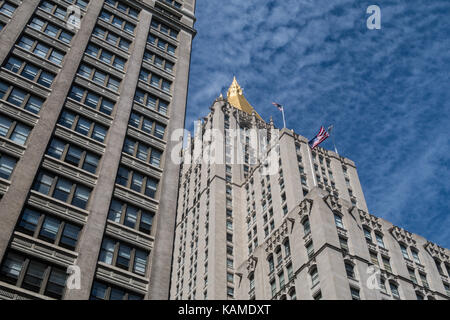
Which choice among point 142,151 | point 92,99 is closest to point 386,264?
point 142,151

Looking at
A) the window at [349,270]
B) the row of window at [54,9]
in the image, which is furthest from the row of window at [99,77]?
the window at [349,270]

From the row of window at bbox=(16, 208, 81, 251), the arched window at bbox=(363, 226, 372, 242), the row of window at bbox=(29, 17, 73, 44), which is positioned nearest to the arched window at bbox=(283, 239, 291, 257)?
the arched window at bbox=(363, 226, 372, 242)

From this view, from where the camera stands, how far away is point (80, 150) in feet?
116

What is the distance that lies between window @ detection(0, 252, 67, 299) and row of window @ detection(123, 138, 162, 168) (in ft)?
40.8

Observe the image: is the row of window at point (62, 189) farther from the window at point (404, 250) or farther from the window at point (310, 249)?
the window at point (404, 250)

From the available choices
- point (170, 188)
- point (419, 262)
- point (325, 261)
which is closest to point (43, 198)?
point (170, 188)

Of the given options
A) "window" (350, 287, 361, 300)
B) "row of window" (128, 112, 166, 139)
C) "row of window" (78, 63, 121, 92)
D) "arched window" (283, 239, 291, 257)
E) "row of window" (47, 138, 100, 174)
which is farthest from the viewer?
"arched window" (283, 239, 291, 257)

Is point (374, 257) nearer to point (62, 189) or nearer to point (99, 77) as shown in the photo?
point (99, 77)

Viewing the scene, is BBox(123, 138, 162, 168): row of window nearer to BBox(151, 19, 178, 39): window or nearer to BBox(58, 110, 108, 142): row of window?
BBox(58, 110, 108, 142): row of window

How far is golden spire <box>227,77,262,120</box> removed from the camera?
14488cm

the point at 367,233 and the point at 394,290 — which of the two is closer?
the point at 394,290

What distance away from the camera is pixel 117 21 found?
50.7m

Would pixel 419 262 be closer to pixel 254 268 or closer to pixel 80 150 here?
pixel 254 268

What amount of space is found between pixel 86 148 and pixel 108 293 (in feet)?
37.5
